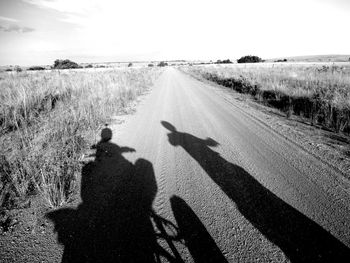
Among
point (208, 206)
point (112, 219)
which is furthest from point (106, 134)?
point (208, 206)

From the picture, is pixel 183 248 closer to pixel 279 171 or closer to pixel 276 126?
pixel 279 171

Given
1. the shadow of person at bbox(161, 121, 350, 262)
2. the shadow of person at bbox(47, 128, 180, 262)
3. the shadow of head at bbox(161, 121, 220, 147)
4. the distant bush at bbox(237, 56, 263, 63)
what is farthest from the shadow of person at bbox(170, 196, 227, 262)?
the distant bush at bbox(237, 56, 263, 63)

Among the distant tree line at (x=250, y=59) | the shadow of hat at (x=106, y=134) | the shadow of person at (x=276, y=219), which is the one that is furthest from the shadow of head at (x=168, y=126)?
the distant tree line at (x=250, y=59)

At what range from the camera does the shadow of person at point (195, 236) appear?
7.25 ft

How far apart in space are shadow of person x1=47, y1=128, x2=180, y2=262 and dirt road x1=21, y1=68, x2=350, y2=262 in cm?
1

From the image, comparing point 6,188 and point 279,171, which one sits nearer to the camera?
point 6,188

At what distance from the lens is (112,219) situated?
9.00 feet

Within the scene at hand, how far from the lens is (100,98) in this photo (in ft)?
33.6

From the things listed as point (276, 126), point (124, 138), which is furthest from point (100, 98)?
point (276, 126)

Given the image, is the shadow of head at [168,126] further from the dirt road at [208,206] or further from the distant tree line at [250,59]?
the distant tree line at [250,59]

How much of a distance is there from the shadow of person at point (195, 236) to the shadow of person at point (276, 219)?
69 centimetres

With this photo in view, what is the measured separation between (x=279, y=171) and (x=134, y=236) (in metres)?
3.03

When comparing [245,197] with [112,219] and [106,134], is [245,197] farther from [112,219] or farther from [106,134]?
[106,134]

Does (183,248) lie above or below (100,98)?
below
